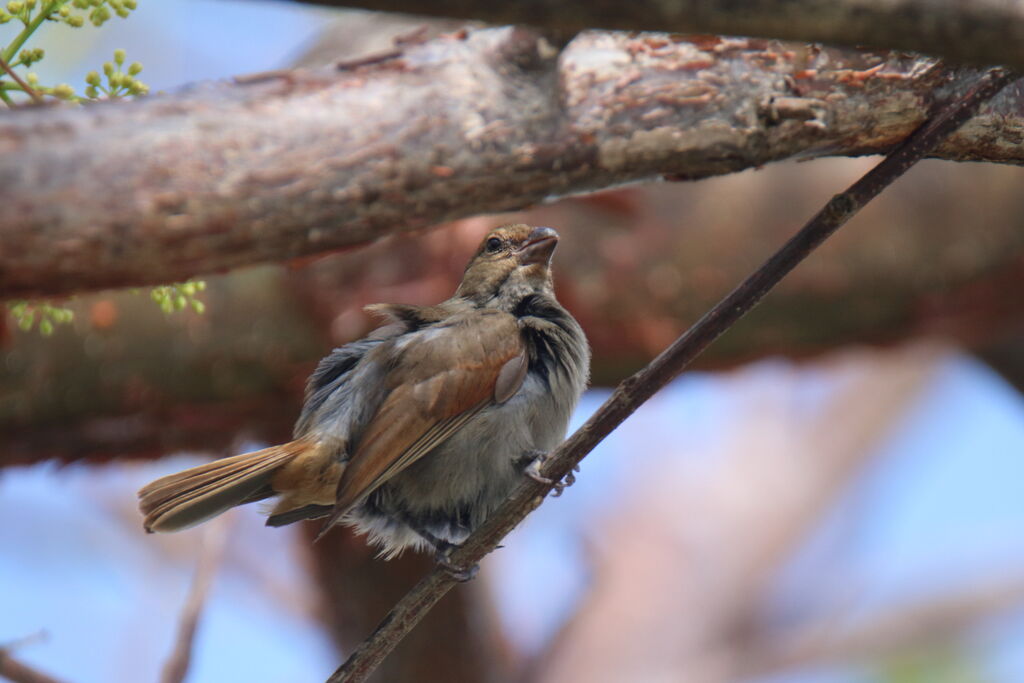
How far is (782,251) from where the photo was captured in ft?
6.70

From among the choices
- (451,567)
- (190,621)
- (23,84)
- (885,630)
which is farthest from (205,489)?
(885,630)

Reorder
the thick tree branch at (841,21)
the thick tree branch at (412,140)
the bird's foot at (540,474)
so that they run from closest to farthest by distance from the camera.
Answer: the thick tree branch at (841,21) < the thick tree branch at (412,140) < the bird's foot at (540,474)

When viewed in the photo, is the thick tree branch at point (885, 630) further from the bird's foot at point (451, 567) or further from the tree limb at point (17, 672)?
the tree limb at point (17, 672)

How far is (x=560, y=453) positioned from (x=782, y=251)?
1.91 ft

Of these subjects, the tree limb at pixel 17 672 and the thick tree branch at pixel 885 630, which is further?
the thick tree branch at pixel 885 630

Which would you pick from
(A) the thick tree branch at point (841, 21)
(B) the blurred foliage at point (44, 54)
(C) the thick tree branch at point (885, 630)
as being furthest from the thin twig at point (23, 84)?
(C) the thick tree branch at point (885, 630)

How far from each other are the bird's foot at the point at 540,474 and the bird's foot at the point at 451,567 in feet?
0.80

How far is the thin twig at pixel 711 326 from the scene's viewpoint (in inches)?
80.0

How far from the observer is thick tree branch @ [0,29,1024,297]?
1.63 metres

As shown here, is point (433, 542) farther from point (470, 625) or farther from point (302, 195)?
point (470, 625)

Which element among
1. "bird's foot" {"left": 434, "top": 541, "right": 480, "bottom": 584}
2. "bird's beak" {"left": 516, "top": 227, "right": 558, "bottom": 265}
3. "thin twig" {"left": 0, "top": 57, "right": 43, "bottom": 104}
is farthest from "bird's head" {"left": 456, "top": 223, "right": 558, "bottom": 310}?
"thin twig" {"left": 0, "top": 57, "right": 43, "bottom": 104}

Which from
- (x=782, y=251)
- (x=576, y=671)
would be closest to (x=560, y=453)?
(x=782, y=251)

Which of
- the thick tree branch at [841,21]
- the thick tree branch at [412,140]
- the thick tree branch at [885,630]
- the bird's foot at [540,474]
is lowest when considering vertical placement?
the thick tree branch at [885,630]

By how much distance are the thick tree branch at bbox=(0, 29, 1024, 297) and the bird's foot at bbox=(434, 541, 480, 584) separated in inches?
31.3
